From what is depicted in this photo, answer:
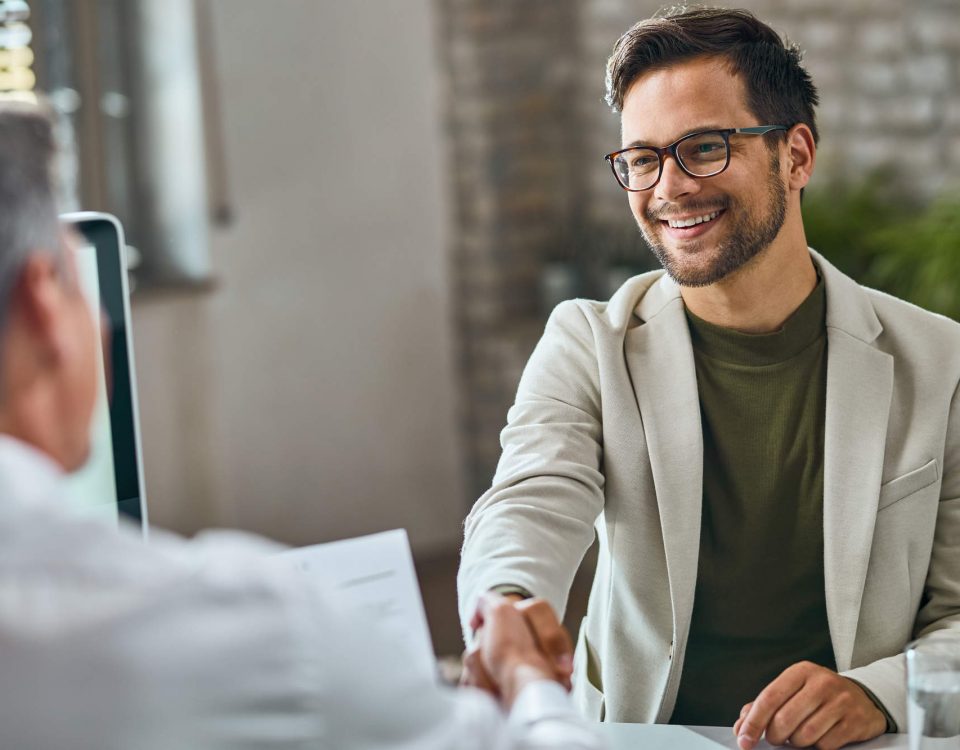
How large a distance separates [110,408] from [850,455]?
872mm

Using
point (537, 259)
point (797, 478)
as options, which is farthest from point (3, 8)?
point (797, 478)

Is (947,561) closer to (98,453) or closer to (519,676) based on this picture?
(519,676)

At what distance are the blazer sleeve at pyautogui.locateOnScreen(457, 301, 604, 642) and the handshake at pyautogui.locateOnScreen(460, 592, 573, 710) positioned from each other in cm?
8

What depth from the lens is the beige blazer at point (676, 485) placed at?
5.04 ft

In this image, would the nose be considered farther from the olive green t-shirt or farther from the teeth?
the olive green t-shirt

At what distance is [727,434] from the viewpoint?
1648 millimetres

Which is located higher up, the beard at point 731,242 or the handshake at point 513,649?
the beard at point 731,242

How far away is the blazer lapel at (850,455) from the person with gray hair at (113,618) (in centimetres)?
79

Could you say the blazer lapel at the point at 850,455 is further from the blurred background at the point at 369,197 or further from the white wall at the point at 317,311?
the white wall at the point at 317,311

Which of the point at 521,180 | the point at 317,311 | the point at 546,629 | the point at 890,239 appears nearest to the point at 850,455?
the point at 546,629

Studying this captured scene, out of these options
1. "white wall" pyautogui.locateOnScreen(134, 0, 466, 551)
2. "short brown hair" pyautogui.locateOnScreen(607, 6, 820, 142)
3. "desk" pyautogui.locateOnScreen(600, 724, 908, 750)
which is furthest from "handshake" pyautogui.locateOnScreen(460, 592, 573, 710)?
"white wall" pyautogui.locateOnScreen(134, 0, 466, 551)

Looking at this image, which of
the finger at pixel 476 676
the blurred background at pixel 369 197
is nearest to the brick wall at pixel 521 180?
the blurred background at pixel 369 197

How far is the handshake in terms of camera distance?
3.75 feet

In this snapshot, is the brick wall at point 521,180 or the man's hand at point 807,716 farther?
the brick wall at point 521,180
